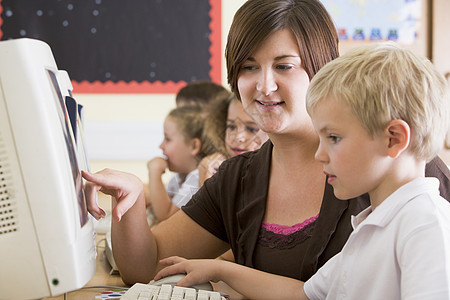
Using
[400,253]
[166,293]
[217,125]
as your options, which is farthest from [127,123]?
[400,253]

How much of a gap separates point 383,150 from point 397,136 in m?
0.03

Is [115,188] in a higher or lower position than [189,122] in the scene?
higher

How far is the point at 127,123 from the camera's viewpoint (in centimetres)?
329

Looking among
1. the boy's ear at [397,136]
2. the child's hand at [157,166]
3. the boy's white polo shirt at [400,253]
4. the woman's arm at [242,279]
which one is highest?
the boy's ear at [397,136]

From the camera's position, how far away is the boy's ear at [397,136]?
2.24 ft

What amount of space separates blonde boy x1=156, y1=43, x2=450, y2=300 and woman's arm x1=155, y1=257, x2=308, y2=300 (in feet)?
0.43

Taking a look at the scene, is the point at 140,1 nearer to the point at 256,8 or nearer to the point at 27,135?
the point at 256,8

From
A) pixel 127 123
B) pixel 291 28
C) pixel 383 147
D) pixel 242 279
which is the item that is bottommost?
pixel 127 123

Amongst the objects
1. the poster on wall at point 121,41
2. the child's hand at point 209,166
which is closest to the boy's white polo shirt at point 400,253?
the child's hand at point 209,166

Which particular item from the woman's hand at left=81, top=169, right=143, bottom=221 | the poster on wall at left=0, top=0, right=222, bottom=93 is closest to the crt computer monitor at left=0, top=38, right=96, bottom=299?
the woman's hand at left=81, top=169, right=143, bottom=221

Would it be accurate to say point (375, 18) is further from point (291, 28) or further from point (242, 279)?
point (242, 279)

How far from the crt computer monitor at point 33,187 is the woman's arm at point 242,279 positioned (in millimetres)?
320

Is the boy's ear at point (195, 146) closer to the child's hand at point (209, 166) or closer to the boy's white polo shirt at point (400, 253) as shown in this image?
the child's hand at point (209, 166)

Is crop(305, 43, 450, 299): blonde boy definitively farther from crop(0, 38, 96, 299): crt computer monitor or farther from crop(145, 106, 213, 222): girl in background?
crop(145, 106, 213, 222): girl in background
